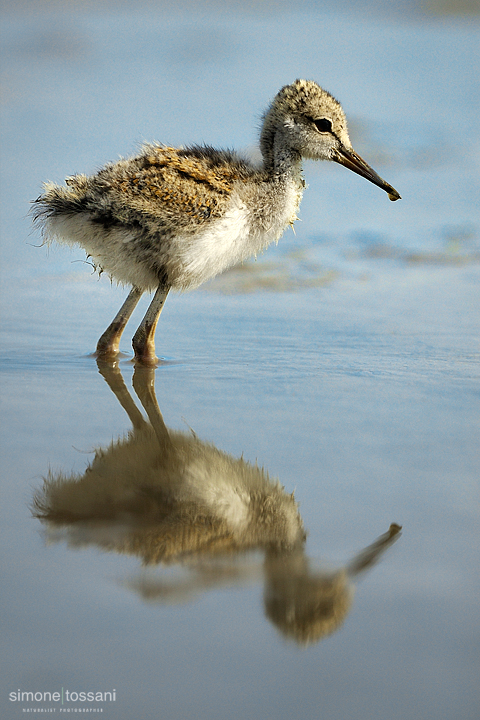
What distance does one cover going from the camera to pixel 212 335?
206 inches

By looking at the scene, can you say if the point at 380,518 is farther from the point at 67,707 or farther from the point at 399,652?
the point at 67,707

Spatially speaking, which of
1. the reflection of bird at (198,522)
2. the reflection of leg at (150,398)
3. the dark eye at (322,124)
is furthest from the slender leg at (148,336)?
the reflection of bird at (198,522)

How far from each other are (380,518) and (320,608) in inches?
21.6

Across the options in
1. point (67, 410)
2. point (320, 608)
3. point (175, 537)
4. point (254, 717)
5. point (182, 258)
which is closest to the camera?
point (254, 717)

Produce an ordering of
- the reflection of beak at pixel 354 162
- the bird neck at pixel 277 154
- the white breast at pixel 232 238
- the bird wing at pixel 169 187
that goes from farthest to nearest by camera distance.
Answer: the reflection of beak at pixel 354 162 < the bird neck at pixel 277 154 < the white breast at pixel 232 238 < the bird wing at pixel 169 187

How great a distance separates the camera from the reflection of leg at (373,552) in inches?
84.0

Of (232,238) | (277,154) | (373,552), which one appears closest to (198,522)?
(373,552)

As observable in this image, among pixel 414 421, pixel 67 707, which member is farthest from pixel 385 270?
pixel 67 707

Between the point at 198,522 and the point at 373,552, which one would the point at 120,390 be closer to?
the point at 198,522

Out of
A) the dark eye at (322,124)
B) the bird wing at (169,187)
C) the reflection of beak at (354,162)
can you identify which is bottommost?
the bird wing at (169,187)

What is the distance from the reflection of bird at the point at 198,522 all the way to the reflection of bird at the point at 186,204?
4.80ft

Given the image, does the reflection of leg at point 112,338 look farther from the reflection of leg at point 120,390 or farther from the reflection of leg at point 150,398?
the reflection of leg at point 150,398

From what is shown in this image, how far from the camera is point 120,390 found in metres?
3.96

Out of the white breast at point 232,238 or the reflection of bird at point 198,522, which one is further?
the white breast at point 232,238
